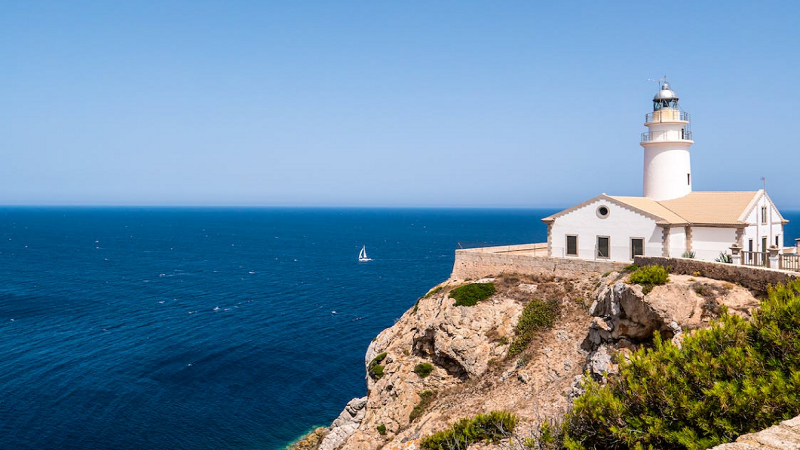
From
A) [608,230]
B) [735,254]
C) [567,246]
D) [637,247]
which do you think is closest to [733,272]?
[735,254]

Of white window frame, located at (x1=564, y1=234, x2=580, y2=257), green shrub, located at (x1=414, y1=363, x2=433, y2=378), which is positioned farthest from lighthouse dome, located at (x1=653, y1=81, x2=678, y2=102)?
green shrub, located at (x1=414, y1=363, x2=433, y2=378)

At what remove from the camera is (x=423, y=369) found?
34.2 m

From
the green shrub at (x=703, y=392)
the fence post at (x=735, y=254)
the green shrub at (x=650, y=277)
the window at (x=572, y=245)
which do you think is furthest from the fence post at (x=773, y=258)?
the window at (x=572, y=245)

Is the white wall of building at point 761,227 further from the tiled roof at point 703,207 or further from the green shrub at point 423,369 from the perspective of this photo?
the green shrub at point 423,369

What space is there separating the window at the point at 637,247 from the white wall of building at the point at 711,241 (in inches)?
129

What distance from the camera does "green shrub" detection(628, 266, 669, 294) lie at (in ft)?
84.7

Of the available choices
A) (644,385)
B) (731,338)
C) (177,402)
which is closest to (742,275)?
(731,338)

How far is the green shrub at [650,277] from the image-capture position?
1017 inches

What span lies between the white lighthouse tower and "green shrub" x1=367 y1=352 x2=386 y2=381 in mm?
24270

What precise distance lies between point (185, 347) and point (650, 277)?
48464 mm

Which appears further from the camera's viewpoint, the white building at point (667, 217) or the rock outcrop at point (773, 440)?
the white building at point (667, 217)

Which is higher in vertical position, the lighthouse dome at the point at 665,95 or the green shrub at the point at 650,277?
the lighthouse dome at the point at 665,95

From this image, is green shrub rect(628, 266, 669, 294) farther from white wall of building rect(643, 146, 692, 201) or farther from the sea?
the sea

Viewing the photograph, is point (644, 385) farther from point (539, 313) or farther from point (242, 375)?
point (242, 375)
